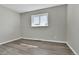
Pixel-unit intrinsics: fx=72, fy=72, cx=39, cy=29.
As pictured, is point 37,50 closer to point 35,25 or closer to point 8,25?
point 35,25

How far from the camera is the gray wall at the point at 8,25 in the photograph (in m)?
3.20

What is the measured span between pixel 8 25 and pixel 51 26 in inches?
82.2

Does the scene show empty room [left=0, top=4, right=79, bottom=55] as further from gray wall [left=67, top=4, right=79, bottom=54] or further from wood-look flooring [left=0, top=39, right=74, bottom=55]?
gray wall [left=67, top=4, right=79, bottom=54]

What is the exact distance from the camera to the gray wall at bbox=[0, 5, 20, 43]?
3.20 meters

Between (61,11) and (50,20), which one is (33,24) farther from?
(61,11)

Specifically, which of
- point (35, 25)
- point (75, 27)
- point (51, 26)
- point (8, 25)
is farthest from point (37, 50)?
point (8, 25)

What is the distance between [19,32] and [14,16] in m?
0.92

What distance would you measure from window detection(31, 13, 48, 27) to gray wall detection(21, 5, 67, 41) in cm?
17

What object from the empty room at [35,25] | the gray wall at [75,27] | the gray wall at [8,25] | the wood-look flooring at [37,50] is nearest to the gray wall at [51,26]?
the empty room at [35,25]

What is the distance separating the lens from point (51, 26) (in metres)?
3.58

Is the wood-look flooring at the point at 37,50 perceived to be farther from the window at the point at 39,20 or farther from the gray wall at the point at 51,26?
the window at the point at 39,20
